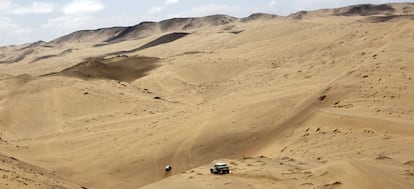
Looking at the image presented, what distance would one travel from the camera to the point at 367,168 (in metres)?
8.88

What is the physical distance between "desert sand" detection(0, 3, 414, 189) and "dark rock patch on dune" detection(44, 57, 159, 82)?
0.38 feet

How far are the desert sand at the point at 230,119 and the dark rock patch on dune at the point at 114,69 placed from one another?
116mm

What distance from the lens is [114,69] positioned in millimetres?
33188

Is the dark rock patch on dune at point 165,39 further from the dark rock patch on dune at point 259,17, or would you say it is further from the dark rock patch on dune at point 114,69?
the dark rock patch on dune at point 114,69

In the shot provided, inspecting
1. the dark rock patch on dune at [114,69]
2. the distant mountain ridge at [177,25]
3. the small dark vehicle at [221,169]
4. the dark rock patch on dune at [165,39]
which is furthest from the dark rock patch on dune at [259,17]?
the small dark vehicle at [221,169]

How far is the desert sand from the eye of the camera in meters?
9.99

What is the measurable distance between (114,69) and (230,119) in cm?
1793

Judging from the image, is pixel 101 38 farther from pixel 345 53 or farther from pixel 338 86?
pixel 338 86

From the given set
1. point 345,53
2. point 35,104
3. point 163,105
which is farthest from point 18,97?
point 345,53

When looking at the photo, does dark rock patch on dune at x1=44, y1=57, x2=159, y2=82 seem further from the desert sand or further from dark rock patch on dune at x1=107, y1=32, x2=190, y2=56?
dark rock patch on dune at x1=107, y1=32, x2=190, y2=56

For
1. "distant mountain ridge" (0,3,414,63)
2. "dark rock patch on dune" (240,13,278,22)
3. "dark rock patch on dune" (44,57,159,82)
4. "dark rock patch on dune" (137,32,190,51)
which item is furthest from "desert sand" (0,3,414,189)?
"dark rock patch on dune" (240,13,278,22)

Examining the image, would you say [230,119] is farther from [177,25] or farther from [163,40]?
[177,25]

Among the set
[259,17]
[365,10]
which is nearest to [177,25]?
[259,17]

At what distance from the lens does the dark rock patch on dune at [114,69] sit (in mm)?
30606
